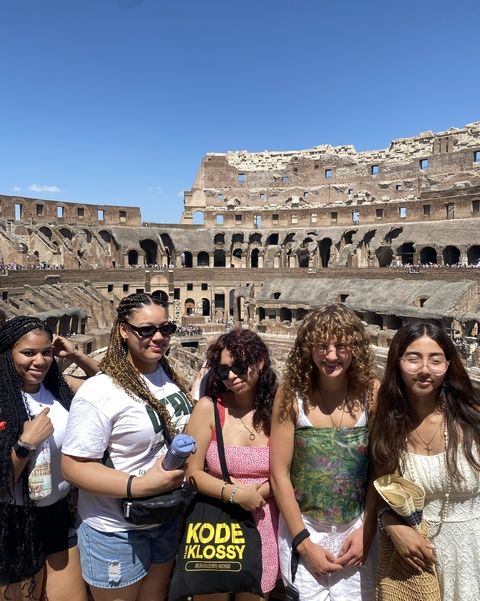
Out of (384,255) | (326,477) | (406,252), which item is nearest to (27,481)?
(326,477)

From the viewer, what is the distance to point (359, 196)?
157 ft

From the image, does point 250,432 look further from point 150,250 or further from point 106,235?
point 150,250

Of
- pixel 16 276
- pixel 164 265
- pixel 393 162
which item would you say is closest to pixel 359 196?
pixel 393 162

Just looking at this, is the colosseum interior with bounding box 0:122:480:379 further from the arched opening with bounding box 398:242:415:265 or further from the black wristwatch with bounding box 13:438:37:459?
the black wristwatch with bounding box 13:438:37:459

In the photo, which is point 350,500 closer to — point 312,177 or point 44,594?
point 44,594

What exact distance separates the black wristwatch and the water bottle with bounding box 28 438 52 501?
0.16 m

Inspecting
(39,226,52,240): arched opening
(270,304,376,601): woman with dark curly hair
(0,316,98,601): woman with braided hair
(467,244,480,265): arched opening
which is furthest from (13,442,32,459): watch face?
(39,226,52,240): arched opening

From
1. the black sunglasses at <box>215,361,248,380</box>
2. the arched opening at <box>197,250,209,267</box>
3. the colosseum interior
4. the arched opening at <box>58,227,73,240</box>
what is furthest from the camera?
the arched opening at <box>197,250,209,267</box>

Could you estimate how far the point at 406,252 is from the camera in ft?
129

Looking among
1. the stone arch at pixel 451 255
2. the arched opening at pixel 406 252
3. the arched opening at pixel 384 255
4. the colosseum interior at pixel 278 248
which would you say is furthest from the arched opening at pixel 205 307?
the stone arch at pixel 451 255

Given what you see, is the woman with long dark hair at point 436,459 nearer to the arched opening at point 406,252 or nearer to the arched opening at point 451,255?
the arched opening at point 451,255

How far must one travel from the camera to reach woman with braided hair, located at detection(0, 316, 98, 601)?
3303 mm

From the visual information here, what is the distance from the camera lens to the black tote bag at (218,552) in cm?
319

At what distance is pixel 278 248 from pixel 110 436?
42.4 meters
